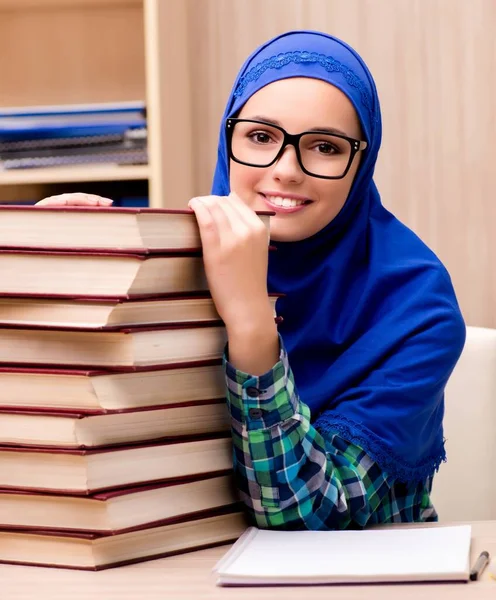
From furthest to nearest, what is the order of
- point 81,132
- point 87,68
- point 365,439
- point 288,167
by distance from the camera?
point 87,68, point 81,132, point 288,167, point 365,439

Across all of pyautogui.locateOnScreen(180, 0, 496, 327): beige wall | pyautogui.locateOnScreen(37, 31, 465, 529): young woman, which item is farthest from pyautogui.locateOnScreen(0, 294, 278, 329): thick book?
pyautogui.locateOnScreen(180, 0, 496, 327): beige wall

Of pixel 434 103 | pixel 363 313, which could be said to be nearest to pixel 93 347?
pixel 363 313

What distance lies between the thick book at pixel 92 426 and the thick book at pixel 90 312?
80 millimetres

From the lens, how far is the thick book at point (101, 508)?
2.83 feet

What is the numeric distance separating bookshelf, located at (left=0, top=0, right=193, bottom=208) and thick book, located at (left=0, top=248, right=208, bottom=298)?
1.43 metres

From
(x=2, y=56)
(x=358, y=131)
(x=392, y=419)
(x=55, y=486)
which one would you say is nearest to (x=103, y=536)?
(x=55, y=486)

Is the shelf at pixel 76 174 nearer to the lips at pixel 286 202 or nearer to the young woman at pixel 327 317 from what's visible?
the young woman at pixel 327 317

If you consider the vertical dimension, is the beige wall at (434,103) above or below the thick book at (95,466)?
above

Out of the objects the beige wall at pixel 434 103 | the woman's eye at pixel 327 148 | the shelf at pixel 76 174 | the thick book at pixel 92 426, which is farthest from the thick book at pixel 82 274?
the beige wall at pixel 434 103

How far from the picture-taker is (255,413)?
0.97 meters

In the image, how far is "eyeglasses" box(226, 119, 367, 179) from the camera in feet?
4.03

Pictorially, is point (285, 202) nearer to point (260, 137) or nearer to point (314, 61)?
point (260, 137)

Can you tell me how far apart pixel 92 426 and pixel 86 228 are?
18 centimetres

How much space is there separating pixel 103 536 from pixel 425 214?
5.62 feet
